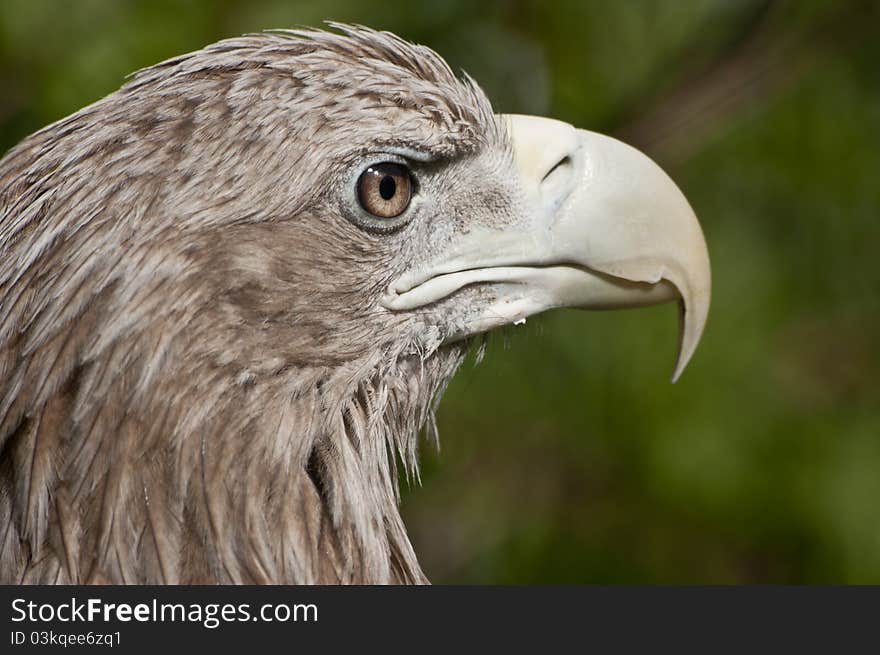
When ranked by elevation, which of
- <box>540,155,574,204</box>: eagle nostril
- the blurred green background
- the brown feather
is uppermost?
the blurred green background

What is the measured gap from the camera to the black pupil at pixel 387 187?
2002mm

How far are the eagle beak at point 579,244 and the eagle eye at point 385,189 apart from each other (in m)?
0.13

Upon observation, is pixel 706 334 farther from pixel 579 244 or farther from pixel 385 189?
pixel 385 189

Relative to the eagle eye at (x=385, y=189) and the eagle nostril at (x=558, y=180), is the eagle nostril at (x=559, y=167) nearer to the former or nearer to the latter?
the eagle nostril at (x=558, y=180)

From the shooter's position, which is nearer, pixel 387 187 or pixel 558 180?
pixel 387 187

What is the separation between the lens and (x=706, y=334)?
151 inches

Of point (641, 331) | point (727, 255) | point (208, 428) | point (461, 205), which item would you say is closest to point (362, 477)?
point (208, 428)

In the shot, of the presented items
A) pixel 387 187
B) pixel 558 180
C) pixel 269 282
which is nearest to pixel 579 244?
pixel 558 180

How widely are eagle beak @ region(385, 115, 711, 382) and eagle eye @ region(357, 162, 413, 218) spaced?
0.13m

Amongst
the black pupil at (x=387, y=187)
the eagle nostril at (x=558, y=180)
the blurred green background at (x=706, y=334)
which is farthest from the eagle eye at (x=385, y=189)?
the blurred green background at (x=706, y=334)

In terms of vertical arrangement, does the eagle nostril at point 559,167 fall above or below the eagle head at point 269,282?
above

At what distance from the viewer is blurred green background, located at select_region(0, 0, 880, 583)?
3.65m

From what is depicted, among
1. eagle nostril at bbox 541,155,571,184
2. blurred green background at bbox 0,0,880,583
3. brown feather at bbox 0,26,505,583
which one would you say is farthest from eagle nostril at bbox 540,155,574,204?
blurred green background at bbox 0,0,880,583

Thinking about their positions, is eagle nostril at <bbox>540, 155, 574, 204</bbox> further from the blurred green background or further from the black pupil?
the blurred green background
